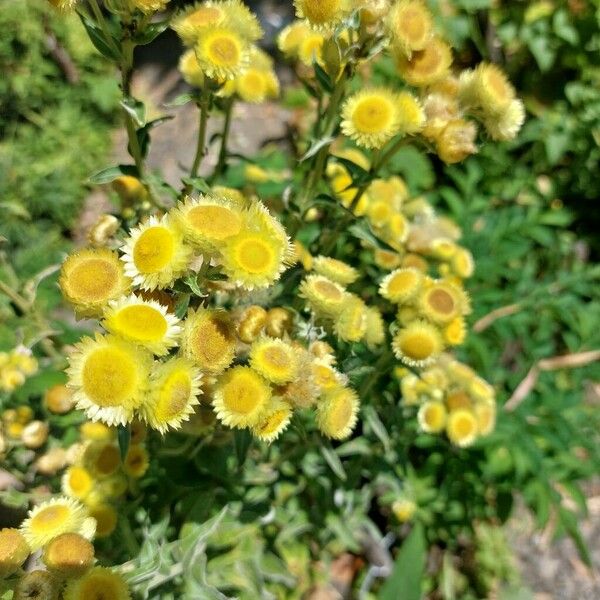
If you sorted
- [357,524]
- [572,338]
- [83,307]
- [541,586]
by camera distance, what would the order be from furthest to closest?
[541,586] → [572,338] → [357,524] → [83,307]

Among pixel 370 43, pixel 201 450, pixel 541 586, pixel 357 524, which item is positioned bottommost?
pixel 541 586

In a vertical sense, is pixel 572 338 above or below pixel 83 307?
below

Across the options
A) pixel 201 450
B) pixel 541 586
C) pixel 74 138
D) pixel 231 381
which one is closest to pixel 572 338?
pixel 541 586

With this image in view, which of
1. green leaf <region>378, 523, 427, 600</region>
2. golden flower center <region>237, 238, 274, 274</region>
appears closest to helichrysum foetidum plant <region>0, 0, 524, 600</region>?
golden flower center <region>237, 238, 274, 274</region>

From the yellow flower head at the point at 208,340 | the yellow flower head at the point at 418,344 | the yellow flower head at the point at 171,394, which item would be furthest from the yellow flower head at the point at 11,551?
the yellow flower head at the point at 418,344

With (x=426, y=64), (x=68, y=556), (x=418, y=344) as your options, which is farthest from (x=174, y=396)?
(x=426, y=64)

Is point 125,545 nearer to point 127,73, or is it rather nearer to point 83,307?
point 83,307

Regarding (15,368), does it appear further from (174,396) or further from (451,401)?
(451,401)

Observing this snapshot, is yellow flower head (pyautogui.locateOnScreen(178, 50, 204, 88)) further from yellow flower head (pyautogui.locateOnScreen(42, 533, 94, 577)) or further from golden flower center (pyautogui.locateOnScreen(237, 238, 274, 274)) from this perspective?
yellow flower head (pyautogui.locateOnScreen(42, 533, 94, 577))
